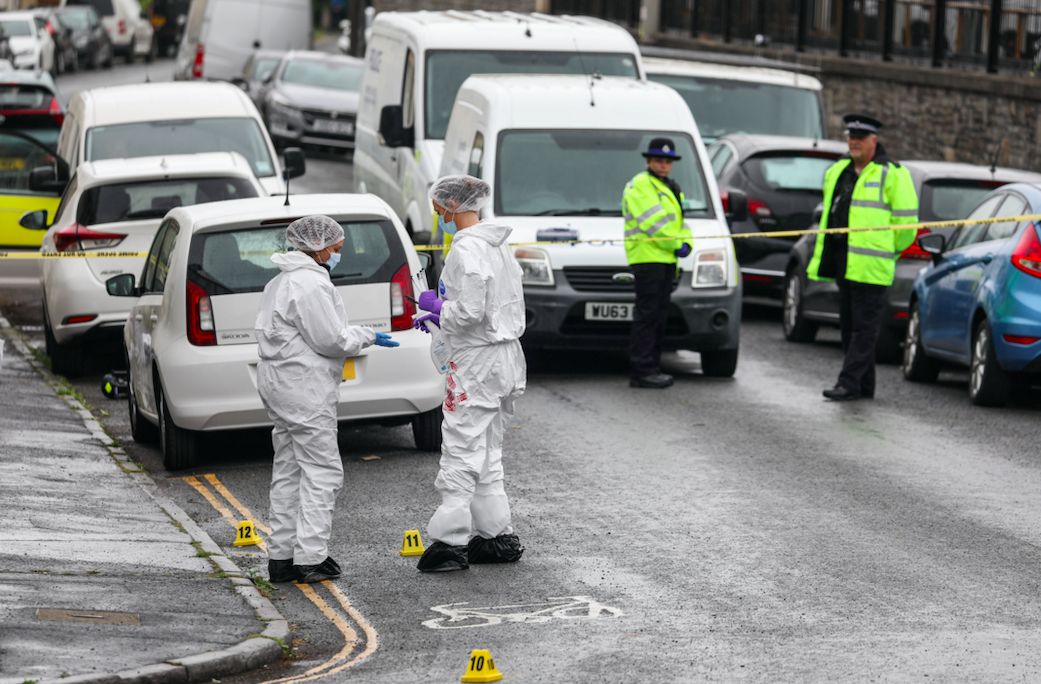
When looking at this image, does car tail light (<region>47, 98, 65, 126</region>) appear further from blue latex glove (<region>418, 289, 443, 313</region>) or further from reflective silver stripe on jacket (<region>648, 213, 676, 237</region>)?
blue latex glove (<region>418, 289, 443, 313</region>)

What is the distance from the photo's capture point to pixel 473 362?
8031 mm

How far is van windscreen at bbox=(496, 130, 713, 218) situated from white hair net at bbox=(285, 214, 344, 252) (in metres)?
6.06

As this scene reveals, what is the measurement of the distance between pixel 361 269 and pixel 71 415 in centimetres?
281

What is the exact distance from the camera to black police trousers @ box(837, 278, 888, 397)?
12.8 metres

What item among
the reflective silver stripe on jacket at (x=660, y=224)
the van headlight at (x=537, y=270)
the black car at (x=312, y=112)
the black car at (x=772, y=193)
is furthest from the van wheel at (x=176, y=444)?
the black car at (x=312, y=112)

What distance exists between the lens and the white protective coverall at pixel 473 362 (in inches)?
313

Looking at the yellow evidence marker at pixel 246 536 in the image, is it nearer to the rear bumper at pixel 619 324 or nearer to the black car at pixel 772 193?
the rear bumper at pixel 619 324

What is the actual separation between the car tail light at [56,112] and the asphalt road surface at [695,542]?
10934mm

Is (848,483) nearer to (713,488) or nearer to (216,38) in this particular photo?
(713,488)

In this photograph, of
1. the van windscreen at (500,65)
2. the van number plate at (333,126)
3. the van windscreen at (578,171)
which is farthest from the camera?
the van number plate at (333,126)

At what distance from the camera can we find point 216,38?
38094mm

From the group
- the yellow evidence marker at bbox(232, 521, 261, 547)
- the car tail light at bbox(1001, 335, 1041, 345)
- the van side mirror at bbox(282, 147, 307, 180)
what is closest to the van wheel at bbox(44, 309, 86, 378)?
the van side mirror at bbox(282, 147, 307, 180)

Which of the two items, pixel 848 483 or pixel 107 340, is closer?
pixel 848 483

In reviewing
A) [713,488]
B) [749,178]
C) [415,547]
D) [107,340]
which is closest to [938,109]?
[749,178]
